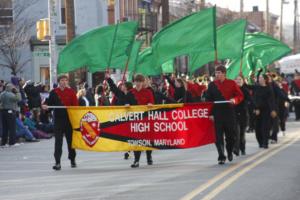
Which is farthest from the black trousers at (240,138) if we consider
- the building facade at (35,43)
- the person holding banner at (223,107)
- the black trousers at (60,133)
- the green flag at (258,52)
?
the building facade at (35,43)

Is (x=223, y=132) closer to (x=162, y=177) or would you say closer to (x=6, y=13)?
(x=162, y=177)

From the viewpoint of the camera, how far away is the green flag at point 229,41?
20.7 m

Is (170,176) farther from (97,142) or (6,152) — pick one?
(6,152)

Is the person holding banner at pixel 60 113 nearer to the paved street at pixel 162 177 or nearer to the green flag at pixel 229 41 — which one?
the paved street at pixel 162 177

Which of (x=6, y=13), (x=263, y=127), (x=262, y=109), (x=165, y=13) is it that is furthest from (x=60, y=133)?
(x=6, y=13)

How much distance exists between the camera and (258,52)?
85.4 feet

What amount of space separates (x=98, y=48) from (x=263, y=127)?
13.1ft

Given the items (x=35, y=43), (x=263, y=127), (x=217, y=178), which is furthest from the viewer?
(x=35, y=43)

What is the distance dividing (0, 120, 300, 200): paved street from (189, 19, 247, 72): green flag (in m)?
3.04

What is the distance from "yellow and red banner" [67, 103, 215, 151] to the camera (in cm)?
1553

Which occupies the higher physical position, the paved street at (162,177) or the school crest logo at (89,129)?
the school crest logo at (89,129)

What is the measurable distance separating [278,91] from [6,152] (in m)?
6.63

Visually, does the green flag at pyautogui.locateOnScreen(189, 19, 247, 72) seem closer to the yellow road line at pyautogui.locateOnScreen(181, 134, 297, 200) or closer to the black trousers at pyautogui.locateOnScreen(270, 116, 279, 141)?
the black trousers at pyautogui.locateOnScreen(270, 116, 279, 141)

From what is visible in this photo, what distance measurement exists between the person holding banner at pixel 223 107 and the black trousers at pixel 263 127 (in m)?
3.54
